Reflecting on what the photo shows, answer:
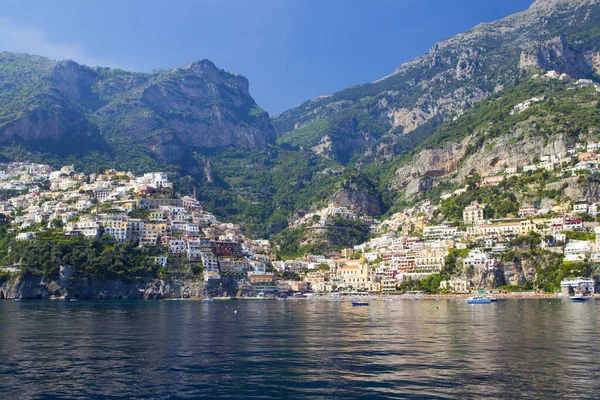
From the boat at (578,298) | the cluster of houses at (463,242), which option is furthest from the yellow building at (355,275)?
the boat at (578,298)

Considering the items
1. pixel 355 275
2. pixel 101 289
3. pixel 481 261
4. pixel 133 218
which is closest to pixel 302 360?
pixel 101 289

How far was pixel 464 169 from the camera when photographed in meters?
177

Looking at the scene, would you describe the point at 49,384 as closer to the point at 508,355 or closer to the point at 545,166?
the point at 508,355

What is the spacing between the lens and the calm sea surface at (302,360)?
2483cm

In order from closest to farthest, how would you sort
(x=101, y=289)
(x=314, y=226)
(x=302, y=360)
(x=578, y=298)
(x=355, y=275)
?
(x=302, y=360), (x=578, y=298), (x=101, y=289), (x=355, y=275), (x=314, y=226)

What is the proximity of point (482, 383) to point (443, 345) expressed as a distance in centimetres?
1185

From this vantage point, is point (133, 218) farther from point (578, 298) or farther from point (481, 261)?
point (578, 298)

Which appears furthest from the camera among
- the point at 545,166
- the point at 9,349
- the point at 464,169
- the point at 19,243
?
the point at 464,169

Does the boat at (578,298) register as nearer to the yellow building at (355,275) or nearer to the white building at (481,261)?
the white building at (481,261)

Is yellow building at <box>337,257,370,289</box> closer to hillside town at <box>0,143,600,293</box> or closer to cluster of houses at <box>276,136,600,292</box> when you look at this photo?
cluster of houses at <box>276,136,600,292</box>

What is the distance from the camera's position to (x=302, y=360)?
32.2 m

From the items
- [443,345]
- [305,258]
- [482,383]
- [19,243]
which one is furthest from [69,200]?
[482,383]

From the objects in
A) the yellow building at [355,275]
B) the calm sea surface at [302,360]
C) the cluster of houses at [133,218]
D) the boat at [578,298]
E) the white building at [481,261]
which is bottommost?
the calm sea surface at [302,360]

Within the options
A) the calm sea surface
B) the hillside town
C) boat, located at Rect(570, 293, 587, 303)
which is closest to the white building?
the hillside town
